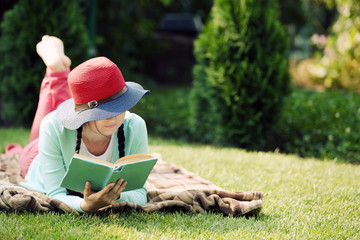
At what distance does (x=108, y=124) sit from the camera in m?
2.69

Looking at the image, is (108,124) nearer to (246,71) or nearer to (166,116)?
(246,71)

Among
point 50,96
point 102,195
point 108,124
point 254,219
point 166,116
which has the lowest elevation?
point 166,116

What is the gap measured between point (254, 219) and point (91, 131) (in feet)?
4.29

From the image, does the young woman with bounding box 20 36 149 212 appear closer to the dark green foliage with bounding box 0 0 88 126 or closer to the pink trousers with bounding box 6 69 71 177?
the pink trousers with bounding box 6 69 71 177

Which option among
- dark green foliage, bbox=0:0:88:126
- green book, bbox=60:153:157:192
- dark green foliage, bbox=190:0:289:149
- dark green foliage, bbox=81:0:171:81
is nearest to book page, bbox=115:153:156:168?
green book, bbox=60:153:157:192

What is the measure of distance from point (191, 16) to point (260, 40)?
13.2 meters

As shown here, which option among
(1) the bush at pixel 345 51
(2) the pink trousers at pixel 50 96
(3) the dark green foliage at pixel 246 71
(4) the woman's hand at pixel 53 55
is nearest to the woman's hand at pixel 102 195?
(2) the pink trousers at pixel 50 96

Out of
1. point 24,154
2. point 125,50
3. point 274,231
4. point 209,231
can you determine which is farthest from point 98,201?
point 125,50

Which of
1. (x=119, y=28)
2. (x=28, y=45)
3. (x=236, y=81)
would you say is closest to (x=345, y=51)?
(x=236, y=81)

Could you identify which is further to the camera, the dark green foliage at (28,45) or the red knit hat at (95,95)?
the dark green foliage at (28,45)

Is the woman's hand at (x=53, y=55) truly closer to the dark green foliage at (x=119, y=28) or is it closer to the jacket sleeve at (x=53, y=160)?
the jacket sleeve at (x=53, y=160)

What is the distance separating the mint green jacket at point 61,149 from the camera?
111 inches

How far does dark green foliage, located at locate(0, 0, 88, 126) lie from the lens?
7199 millimetres

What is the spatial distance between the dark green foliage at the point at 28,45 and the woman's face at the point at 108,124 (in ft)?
16.0
